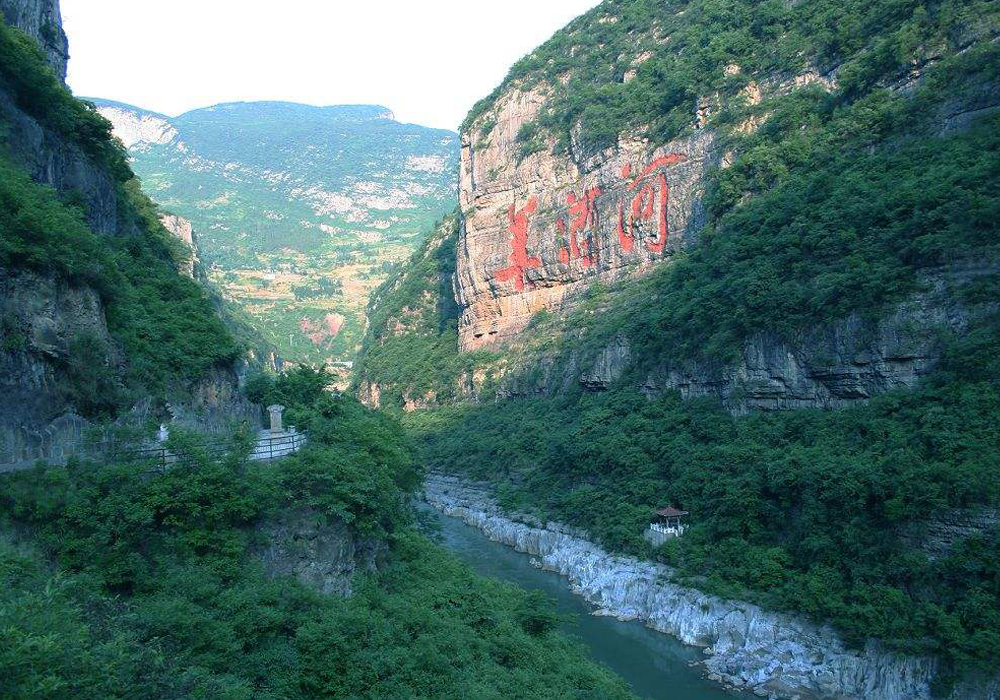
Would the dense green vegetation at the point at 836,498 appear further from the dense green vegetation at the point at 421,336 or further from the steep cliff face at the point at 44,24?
the dense green vegetation at the point at 421,336

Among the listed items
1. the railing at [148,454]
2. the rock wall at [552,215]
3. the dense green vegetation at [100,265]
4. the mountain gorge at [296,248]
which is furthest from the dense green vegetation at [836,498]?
the mountain gorge at [296,248]

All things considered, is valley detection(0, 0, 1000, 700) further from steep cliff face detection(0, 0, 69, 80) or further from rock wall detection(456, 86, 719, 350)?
rock wall detection(456, 86, 719, 350)

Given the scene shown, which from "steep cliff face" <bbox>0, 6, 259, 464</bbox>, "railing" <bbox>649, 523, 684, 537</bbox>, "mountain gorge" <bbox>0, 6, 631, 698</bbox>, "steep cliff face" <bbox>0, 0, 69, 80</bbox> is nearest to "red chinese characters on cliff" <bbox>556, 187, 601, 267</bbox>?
"railing" <bbox>649, 523, 684, 537</bbox>

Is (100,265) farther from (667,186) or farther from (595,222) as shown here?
(595,222)

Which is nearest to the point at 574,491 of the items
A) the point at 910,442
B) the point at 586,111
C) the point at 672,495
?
the point at 672,495

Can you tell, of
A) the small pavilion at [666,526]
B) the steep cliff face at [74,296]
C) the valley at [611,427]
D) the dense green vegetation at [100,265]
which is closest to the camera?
the valley at [611,427]

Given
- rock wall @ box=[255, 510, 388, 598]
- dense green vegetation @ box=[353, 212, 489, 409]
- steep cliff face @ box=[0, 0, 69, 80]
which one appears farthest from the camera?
dense green vegetation @ box=[353, 212, 489, 409]
